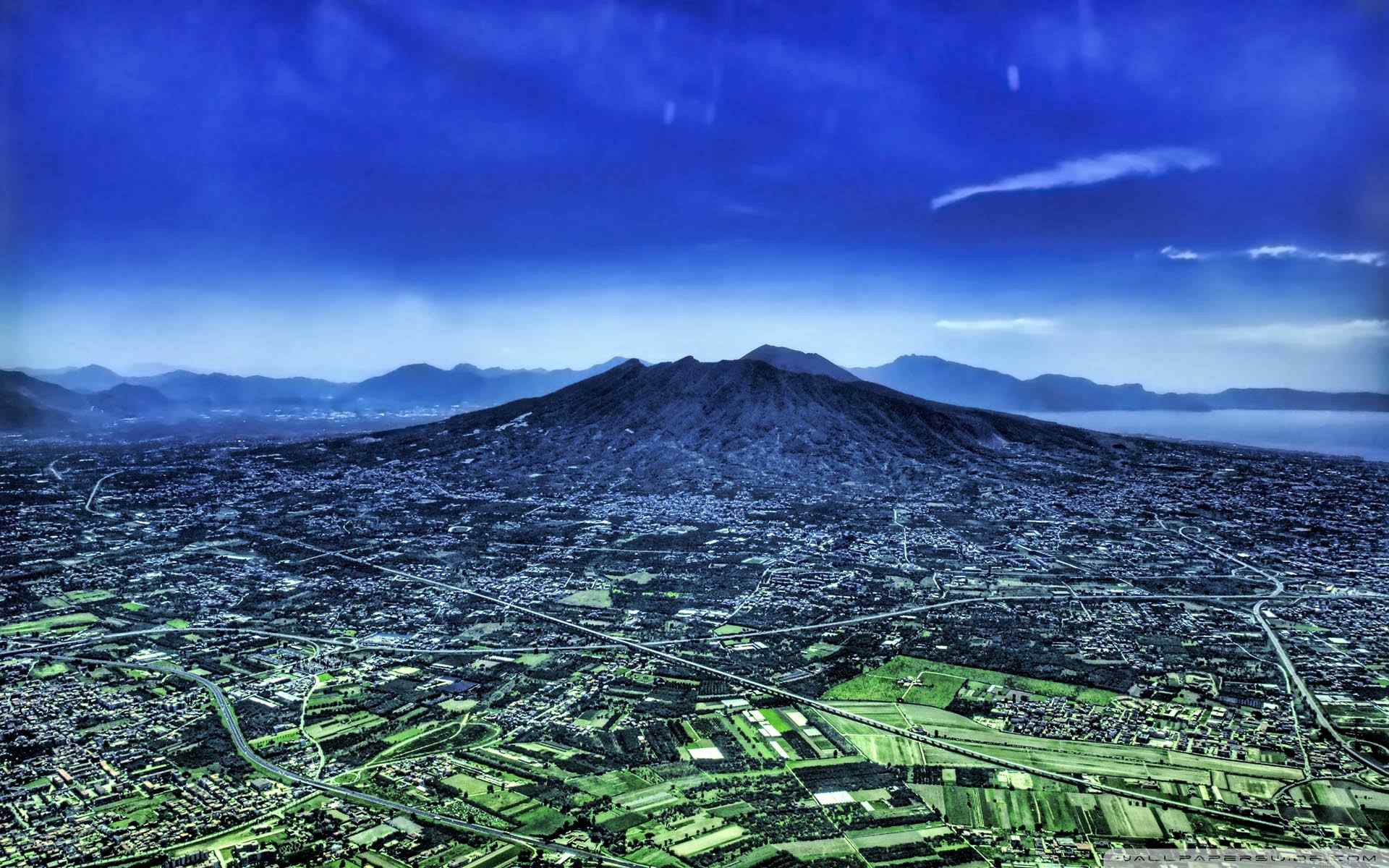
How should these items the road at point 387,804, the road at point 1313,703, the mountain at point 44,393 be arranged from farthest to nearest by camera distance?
1. the mountain at point 44,393
2. the road at point 1313,703
3. the road at point 387,804

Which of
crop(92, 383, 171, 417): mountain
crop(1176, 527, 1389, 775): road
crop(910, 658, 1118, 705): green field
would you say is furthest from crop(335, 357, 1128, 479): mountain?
crop(92, 383, 171, 417): mountain

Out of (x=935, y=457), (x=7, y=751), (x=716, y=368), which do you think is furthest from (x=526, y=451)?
(x=7, y=751)

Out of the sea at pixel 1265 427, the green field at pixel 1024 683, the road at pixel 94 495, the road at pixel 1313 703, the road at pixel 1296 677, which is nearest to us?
the road at pixel 1313 703

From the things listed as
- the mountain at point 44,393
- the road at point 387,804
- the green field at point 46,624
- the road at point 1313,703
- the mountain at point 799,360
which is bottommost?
the green field at point 46,624

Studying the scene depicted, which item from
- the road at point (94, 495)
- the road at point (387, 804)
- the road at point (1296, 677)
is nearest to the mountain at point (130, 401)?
the road at point (94, 495)

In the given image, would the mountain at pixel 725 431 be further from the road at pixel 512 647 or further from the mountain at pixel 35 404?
the mountain at pixel 35 404

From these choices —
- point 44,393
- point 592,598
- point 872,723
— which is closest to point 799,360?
point 592,598
